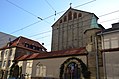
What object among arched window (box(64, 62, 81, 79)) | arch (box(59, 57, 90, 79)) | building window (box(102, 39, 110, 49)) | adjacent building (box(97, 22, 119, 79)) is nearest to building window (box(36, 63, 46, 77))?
arch (box(59, 57, 90, 79))

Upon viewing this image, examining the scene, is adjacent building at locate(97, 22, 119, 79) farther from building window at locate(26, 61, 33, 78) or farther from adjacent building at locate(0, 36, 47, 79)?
adjacent building at locate(0, 36, 47, 79)

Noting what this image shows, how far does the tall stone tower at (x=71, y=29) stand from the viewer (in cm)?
3500

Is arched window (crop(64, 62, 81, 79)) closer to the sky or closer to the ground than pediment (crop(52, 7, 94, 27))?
closer to the ground

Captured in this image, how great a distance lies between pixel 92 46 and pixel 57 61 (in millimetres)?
7019

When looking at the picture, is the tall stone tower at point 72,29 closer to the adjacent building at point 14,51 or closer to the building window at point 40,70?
the adjacent building at point 14,51

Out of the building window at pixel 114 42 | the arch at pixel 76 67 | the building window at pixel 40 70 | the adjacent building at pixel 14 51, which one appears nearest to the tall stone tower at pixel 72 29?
the adjacent building at pixel 14 51

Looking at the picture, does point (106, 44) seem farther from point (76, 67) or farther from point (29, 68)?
point (29, 68)

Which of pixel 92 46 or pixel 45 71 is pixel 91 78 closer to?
pixel 92 46

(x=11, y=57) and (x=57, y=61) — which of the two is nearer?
(x=57, y=61)

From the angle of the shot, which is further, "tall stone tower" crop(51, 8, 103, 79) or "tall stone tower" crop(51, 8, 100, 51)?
"tall stone tower" crop(51, 8, 100, 51)

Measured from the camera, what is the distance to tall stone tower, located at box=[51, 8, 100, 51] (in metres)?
35.0

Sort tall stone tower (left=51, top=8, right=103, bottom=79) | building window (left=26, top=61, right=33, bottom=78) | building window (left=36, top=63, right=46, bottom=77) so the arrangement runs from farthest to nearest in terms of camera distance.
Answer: tall stone tower (left=51, top=8, right=103, bottom=79) < building window (left=26, top=61, right=33, bottom=78) < building window (left=36, top=63, right=46, bottom=77)

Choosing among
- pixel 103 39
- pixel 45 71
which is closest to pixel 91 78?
pixel 103 39

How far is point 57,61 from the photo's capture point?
2578 centimetres
